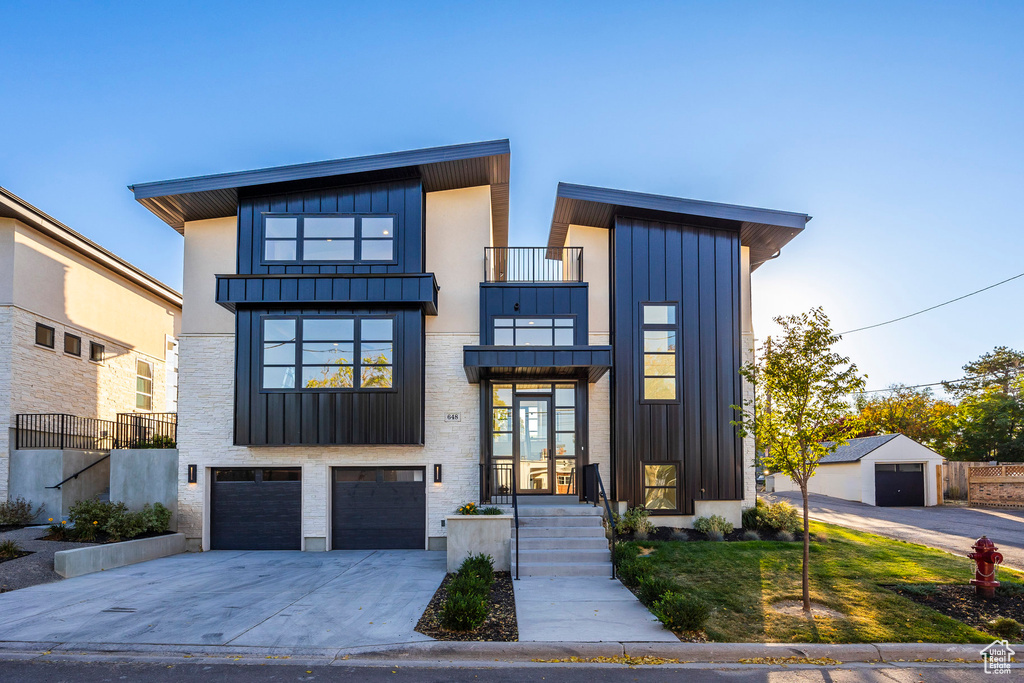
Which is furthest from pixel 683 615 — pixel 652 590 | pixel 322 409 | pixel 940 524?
pixel 940 524

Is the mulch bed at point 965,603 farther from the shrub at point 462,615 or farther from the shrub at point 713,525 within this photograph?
the shrub at point 462,615

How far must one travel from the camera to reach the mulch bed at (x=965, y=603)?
25.7ft

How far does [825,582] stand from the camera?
31.3 feet

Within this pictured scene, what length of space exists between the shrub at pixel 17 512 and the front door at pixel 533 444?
38.1 ft

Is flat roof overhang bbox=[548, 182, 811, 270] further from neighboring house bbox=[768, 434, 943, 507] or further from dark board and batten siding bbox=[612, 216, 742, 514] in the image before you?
neighboring house bbox=[768, 434, 943, 507]

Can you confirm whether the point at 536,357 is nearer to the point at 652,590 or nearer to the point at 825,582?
the point at 652,590

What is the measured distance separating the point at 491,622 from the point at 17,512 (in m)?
13.1

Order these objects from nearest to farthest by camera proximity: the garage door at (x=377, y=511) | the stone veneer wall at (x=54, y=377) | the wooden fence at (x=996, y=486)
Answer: the garage door at (x=377, y=511) < the stone veneer wall at (x=54, y=377) < the wooden fence at (x=996, y=486)

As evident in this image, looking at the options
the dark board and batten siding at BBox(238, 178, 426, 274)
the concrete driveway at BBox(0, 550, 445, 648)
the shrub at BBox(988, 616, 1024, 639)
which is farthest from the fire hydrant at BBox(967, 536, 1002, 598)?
the dark board and batten siding at BBox(238, 178, 426, 274)

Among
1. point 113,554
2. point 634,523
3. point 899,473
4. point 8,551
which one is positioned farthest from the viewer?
point 899,473

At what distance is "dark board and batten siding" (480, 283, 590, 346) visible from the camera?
14.1 m

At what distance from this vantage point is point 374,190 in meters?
14.1

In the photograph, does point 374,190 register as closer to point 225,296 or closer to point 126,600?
point 225,296

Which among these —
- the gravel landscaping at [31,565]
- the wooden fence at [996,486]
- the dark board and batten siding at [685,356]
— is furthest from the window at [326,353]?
the wooden fence at [996,486]
